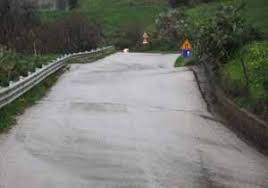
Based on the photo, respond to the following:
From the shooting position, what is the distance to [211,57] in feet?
80.7

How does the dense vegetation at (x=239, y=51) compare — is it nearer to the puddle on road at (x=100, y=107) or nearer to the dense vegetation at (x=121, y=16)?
the puddle on road at (x=100, y=107)

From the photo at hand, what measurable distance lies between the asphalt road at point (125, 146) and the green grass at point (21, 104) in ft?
0.76

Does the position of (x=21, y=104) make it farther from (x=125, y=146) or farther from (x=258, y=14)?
(x=258, y=14)

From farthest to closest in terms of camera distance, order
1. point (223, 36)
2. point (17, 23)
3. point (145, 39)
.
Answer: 1. point (145, 39)
2. point (17, 23)
3. point (223, 36)

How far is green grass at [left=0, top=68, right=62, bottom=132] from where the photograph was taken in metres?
15.5

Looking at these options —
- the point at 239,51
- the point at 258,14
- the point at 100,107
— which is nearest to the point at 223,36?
the point at 239,51

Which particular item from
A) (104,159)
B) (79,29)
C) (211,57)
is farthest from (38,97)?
(79,29)

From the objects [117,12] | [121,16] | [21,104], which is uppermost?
[21,104]

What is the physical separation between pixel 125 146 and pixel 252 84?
5.04 meters

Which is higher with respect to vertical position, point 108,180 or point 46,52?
point 108,180

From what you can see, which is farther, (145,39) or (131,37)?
(131,37)

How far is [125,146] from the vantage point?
1316 centimetres

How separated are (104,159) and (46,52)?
38624 mm

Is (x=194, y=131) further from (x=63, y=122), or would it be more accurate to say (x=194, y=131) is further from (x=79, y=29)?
(x=79, y=29)
